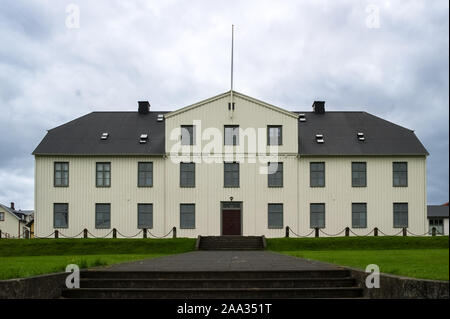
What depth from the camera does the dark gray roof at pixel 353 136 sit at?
3797 cm

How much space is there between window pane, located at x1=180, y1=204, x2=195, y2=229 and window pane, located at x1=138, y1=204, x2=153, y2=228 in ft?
7.33

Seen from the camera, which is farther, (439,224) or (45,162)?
(439,224)

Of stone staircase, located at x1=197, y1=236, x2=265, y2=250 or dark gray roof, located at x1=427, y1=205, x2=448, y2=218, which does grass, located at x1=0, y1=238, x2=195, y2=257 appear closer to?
stone staircase, located at x1=197, y1=236, x2=265, y2=250

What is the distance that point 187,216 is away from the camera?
1460 inches

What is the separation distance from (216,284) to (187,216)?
25.0 meters

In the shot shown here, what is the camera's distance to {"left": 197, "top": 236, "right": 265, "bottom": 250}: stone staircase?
32219 mm

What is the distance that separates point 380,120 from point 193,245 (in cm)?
1909

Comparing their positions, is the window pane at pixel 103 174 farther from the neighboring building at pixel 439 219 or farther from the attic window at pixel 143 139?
the neighboring building at pixel 439 219

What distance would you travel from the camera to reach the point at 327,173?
37.7 metres

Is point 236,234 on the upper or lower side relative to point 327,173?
lower

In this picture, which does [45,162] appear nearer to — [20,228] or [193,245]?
[193,245]

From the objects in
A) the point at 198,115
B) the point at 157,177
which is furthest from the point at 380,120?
the point at 157,177

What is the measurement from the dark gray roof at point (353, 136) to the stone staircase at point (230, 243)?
773 cm
